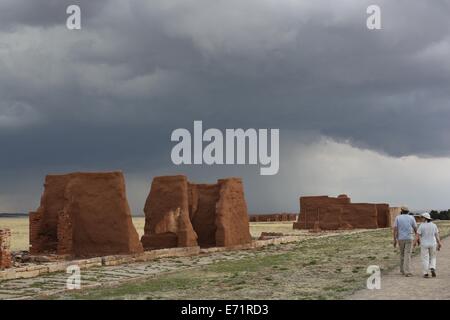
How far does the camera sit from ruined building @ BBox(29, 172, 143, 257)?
839 inches

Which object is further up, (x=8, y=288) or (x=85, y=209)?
(x=85, y=209)

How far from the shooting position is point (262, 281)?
14.0 metres

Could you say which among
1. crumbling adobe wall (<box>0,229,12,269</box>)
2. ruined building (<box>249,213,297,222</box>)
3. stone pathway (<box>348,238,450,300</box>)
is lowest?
ruined building (<box>249,213,297,222</box>)

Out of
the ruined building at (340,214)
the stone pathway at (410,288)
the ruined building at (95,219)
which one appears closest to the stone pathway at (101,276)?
the ruined building at (95,219)

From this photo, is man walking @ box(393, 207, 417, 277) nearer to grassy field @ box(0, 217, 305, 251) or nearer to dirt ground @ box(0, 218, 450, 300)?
dirt ground @ box(0, 218, 450, 300)

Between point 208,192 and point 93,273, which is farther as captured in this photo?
point 208,192

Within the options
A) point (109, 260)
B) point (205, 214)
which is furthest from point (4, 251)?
point (205, 214)

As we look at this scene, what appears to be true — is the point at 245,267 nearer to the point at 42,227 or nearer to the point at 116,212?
the point at 116,212

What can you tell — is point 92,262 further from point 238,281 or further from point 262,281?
point 262,281

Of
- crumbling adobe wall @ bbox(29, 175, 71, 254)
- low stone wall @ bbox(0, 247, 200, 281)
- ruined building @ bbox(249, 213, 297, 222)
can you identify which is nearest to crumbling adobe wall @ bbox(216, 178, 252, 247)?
low stone wall @ bbox(0, 247, 200, 281)

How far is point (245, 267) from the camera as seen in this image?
59.0ft

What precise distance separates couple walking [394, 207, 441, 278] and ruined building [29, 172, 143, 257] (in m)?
10.2
